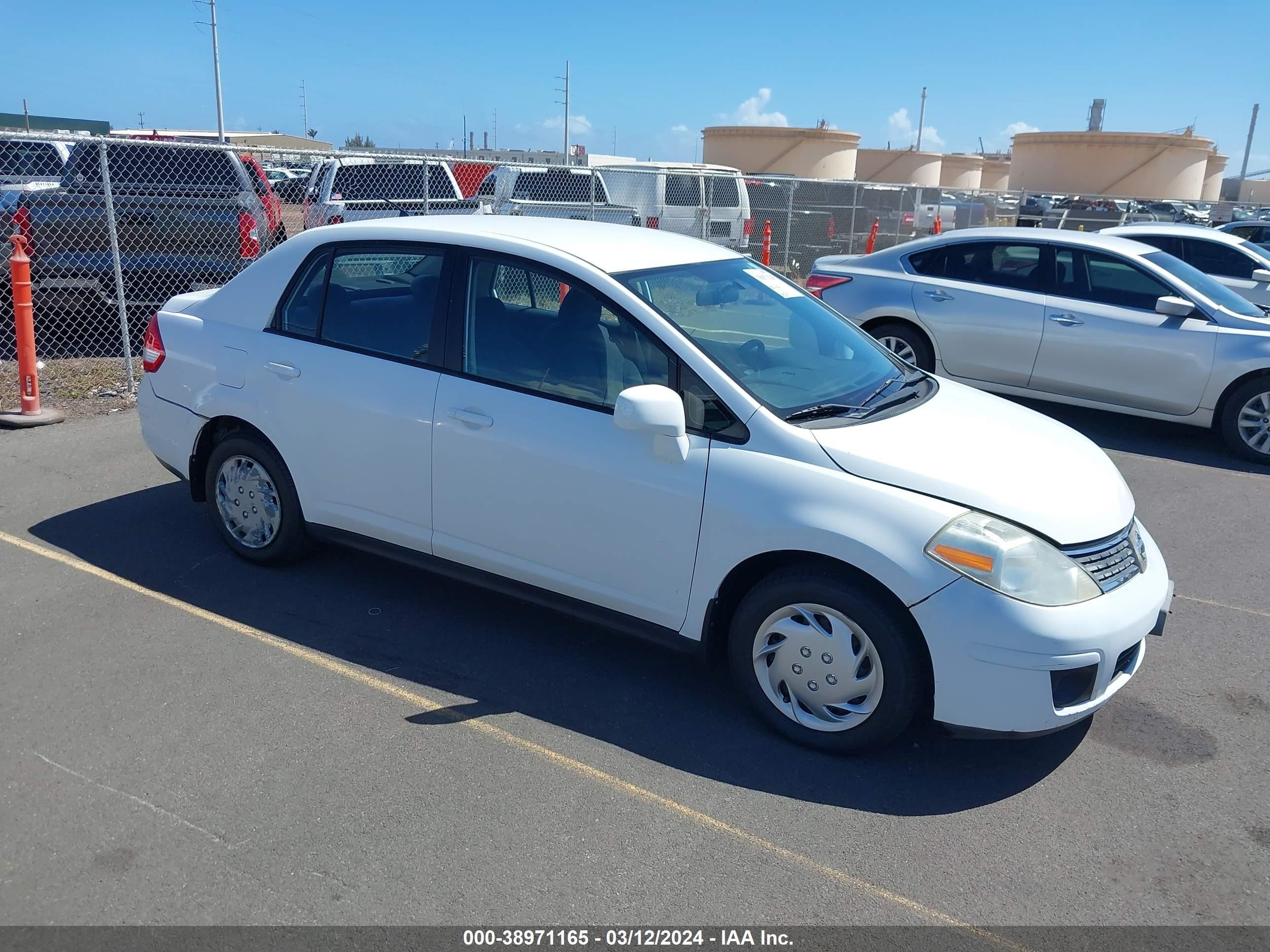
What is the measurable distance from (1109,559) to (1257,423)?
5256 millimetres

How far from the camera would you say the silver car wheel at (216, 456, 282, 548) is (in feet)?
16.2

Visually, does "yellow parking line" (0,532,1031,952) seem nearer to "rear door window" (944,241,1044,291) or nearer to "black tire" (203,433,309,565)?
"black tire" (203,433,309,565)

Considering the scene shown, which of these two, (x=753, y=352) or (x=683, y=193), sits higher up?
(x=683, y=193)

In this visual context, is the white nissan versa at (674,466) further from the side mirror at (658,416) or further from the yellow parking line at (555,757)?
the yellow parking line at (555,757)

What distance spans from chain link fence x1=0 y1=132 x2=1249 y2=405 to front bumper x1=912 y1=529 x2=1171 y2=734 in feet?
16.6

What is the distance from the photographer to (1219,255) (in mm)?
10797

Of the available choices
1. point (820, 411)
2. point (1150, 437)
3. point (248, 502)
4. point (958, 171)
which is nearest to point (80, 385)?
point (248, 502)

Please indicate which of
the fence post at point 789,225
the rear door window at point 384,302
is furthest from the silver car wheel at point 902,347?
the fence post at point 789,225

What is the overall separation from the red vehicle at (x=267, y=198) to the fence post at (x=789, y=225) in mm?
8159

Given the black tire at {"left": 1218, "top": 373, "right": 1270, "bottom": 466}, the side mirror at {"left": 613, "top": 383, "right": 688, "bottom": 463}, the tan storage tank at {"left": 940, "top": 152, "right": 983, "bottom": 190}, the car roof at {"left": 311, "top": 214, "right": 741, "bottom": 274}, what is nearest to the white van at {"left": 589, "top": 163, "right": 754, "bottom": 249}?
the black tire at {"left": 1218, "top": 373, "right": 1270, "bottom": 466}

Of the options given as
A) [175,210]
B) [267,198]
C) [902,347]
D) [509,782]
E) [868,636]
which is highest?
[267,198]

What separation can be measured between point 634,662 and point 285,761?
4.85 ft

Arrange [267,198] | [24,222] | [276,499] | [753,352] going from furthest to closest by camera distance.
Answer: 1. [267,198]
2. [24,222]
3. [276,499]
4. [753,352]

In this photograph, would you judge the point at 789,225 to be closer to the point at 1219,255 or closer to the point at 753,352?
the point at 1219,255
